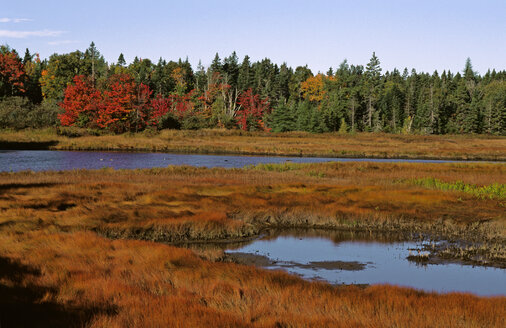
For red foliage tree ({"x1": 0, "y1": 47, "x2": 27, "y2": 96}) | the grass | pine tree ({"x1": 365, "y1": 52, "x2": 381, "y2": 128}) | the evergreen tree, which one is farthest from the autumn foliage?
pine tree ({"x1": 365, "y1": 52, "x2": 381, "y2": 128})

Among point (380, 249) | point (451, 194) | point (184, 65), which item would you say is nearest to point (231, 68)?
point (184, 65)

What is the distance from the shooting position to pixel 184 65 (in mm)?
150750

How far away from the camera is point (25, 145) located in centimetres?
6712

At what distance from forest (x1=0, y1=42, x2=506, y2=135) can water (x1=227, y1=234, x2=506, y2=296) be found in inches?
2774

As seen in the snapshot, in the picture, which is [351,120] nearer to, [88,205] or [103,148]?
[103,148]

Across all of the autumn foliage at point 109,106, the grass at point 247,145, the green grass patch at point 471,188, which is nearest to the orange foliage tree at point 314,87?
the grass at point 247,145

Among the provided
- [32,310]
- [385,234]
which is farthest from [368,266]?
[32,310]

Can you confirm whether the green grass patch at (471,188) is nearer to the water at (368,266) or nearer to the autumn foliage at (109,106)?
the water at (368,266)

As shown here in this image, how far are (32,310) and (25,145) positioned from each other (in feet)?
218

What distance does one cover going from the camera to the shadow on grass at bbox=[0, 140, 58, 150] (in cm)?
6531

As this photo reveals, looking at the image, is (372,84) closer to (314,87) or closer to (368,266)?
(314,87)

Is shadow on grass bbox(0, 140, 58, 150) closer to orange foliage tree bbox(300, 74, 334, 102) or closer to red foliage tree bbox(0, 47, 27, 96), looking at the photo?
red foliage tree bbox(0, 47, 27, 96)

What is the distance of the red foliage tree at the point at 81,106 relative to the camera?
271 ft

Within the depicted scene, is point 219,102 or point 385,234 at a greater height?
point 219,102
